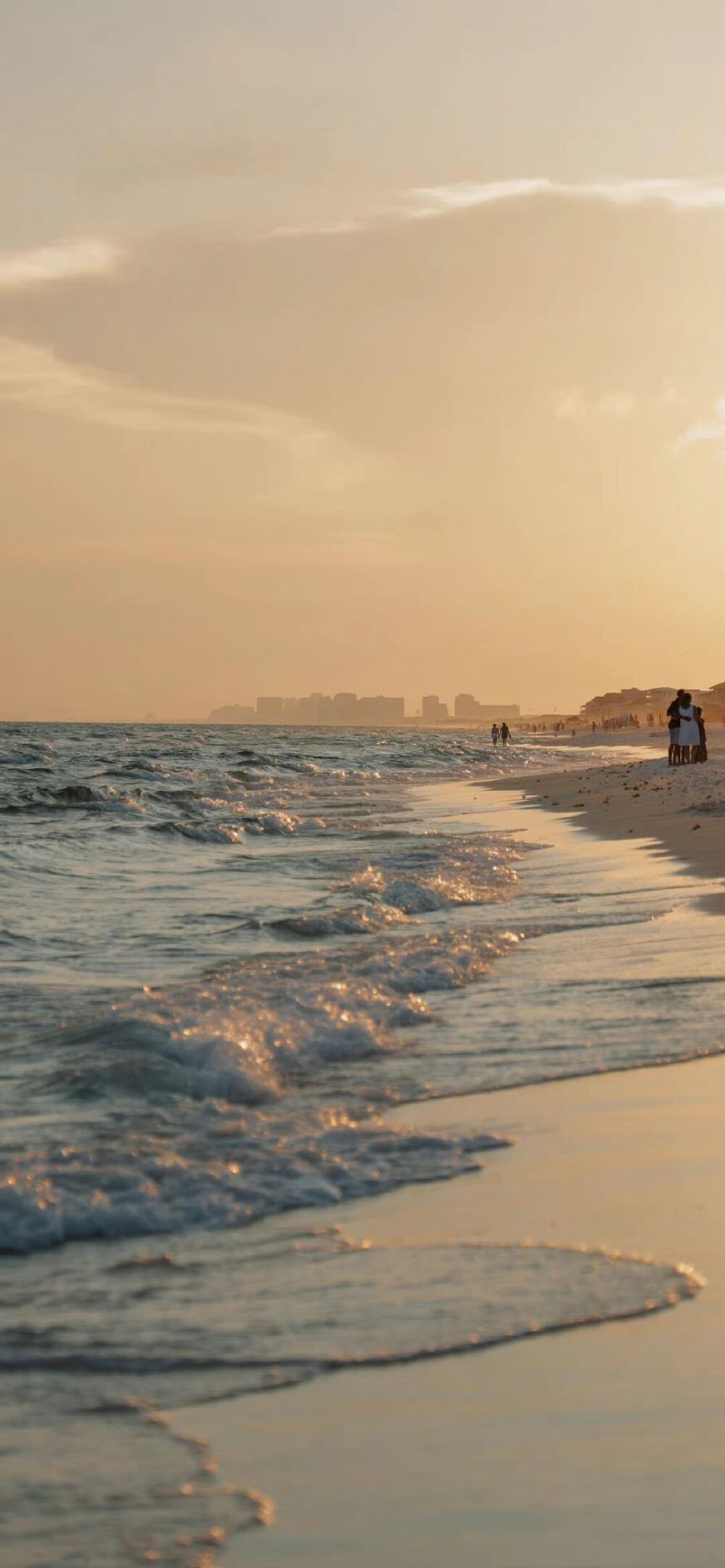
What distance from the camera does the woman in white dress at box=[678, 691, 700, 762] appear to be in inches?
1309

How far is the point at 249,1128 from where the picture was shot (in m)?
5.69

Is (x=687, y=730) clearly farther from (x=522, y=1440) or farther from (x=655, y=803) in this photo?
(x=522, y=1440)

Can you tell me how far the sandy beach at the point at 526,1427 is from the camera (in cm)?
266

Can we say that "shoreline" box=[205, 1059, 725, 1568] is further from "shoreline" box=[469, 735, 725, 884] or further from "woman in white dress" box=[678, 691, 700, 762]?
"woman in white dress" box=[678, 691, 700, 762]

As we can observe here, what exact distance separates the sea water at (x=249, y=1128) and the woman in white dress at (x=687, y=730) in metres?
18.6

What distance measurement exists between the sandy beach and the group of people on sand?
28.9 meters

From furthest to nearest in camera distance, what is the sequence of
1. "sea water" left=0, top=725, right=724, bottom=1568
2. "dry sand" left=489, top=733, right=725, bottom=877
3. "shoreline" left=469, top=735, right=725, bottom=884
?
"dry sand" left=489, top=733, right=725, bottom=877
"shoreline" left=469, top=735, right=725, bottom=884
"sea water" left=0, top=725, right=724, bottom=1568

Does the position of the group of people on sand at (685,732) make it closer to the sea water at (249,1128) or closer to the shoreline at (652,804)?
the shoreline at (652,804)

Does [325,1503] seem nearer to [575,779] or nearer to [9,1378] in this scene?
[9,1378]

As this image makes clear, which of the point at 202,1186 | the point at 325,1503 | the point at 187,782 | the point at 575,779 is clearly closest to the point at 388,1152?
the point at 202,1186

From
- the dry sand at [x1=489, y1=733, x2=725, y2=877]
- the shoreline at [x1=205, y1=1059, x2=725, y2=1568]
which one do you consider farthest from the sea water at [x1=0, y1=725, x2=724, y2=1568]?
the dry sand at [x1=489, y1=733, x2=725, y2=877]

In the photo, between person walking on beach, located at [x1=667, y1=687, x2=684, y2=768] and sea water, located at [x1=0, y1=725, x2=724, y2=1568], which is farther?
person walking on beach, located at [x1=667, y1=687, x2=684, y2=768]

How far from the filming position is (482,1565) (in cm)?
256

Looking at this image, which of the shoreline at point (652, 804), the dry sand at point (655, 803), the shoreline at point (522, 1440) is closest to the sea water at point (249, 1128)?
the shoreline at point (522, 1440)
